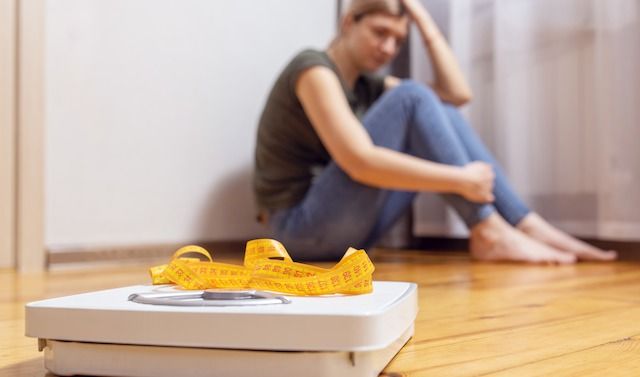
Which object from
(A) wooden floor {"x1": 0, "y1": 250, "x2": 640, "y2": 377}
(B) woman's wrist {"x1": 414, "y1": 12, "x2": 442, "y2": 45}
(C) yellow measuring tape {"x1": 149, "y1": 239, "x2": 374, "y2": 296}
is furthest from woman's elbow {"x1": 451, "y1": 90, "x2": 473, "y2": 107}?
(C) yellow measuring tape {"x1": 149, "y1": 239, "x2": 374, "y2": 296}

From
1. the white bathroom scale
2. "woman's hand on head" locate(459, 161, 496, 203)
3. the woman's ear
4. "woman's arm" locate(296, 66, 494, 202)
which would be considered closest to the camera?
the white bathroom scale

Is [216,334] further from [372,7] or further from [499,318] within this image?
[372,7]

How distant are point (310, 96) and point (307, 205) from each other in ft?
0.88

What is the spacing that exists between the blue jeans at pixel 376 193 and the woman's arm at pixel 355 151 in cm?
5

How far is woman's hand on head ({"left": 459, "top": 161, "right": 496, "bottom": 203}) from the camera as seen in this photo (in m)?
1.78

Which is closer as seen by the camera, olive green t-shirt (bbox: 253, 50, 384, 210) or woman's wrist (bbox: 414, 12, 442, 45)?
olive green t-shirt (bbox: 253, 50, 384, 210)

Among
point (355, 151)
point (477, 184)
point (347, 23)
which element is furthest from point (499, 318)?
point (347, 23)

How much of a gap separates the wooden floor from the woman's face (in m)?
0.52

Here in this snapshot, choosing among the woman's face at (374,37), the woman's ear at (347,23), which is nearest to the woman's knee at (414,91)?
the woman's face at (374,37)

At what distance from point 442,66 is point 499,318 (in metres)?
1.30

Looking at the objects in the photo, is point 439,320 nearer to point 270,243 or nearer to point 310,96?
point 270,243

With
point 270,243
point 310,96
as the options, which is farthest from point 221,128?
point 270,243

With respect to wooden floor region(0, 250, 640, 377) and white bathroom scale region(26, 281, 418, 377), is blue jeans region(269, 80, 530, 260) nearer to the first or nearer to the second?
wooden floor region(0, 250, 640, 377)

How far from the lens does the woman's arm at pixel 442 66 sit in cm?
210
